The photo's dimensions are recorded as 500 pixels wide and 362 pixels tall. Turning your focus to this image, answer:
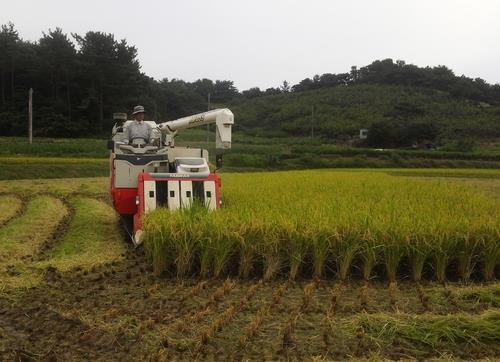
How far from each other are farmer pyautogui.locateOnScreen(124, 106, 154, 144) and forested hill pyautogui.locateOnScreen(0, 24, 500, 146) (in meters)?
30.5

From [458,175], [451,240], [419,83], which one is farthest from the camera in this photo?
[419,83]

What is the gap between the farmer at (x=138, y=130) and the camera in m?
9.34

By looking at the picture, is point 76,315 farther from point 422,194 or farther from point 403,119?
point 403,119

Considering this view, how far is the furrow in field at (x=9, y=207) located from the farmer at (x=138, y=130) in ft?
9.55

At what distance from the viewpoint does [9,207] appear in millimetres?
11938

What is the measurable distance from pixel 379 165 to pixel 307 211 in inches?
932

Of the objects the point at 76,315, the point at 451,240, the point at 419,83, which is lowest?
the point at 76,315

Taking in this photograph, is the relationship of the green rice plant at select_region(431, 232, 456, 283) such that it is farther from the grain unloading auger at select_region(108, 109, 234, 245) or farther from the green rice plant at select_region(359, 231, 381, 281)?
the grain unloading auger at select_region(108, 109, 234, 245)

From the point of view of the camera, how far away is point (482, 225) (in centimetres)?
633

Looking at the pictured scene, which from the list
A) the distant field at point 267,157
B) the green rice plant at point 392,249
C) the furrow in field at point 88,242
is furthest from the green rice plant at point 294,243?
the distant field at point 267,157

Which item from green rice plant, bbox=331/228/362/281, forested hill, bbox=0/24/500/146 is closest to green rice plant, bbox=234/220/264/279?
green rice plant, bbox=331/228/362/281

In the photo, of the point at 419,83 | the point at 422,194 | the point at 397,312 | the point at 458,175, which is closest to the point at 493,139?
the point at 458,175

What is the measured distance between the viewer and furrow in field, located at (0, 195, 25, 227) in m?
10.6

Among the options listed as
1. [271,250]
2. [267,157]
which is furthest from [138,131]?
[267,157]
